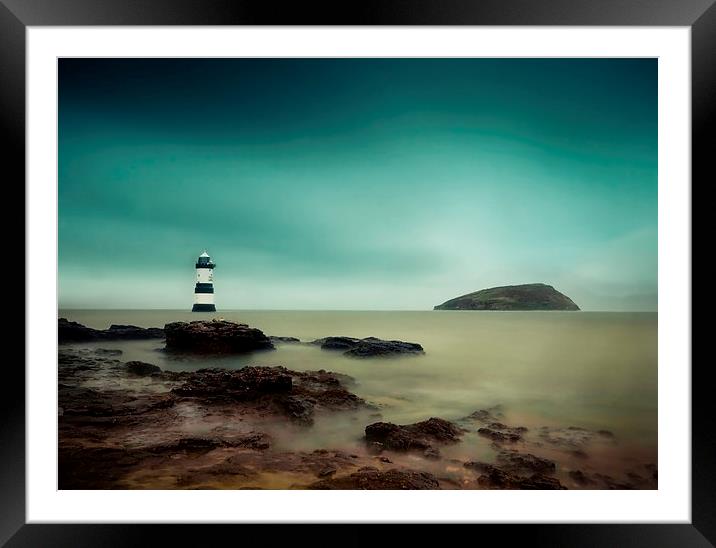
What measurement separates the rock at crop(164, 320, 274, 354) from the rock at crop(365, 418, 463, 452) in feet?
1.98

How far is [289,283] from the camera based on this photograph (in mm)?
1663

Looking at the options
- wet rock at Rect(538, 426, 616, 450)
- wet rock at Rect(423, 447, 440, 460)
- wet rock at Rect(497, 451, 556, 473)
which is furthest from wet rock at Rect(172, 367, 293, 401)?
wet rock at Rect(538, 426, 616, 450)

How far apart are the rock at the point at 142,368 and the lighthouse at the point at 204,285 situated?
0.31 metres

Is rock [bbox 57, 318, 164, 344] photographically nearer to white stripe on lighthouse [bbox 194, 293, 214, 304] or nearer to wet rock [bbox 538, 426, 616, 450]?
white stripe on lighthouse [bbox 194, 293, 214, 304]

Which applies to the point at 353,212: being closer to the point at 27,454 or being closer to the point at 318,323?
the point at 318,323

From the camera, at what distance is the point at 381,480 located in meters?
1.37

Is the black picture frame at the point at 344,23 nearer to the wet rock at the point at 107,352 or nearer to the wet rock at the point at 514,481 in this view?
the wet rock at the point at 514,481

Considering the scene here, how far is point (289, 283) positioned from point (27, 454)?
106 cm

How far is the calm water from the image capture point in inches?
56.7

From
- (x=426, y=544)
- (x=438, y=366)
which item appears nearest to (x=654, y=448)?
(x=438, y=366)

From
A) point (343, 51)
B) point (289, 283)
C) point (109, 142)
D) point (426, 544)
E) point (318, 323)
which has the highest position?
point (343, 51)

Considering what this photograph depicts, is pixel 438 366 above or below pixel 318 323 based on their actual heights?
below

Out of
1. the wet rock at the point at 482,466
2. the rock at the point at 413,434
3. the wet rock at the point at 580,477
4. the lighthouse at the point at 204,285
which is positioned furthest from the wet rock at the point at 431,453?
the lighthouse at the point at 204,285

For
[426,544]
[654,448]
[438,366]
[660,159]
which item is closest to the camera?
[426,544]
